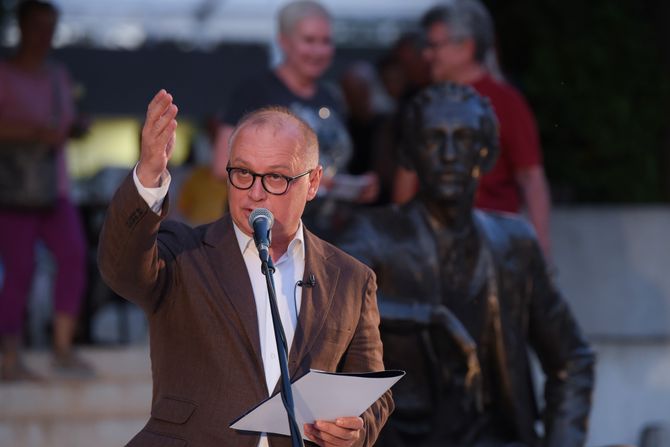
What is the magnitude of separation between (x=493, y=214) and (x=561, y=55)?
12.4ft

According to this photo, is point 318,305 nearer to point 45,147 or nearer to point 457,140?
point 457,140

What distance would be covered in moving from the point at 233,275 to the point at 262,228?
275 mm

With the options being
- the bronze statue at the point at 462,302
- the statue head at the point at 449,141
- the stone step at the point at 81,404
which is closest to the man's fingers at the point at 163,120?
the bronze statue at the point at 462,302

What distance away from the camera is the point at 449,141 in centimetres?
526

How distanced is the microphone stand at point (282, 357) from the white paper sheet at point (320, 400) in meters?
0.06

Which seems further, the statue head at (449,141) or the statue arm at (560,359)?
the statue arm at (560,359)

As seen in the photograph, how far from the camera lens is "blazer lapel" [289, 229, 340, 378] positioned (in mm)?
3654

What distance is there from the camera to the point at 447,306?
5.24 meters

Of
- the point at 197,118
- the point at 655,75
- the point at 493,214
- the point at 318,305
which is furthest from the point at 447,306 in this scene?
the point at 197,118

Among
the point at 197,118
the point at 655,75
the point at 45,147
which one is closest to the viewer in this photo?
the point at 45,147

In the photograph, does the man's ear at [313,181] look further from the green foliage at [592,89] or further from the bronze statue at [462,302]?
the green foliage at [592,89]

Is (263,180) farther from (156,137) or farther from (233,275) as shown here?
(156,137)

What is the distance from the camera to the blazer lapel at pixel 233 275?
362cm

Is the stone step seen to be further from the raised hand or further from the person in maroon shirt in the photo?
the raised hand
